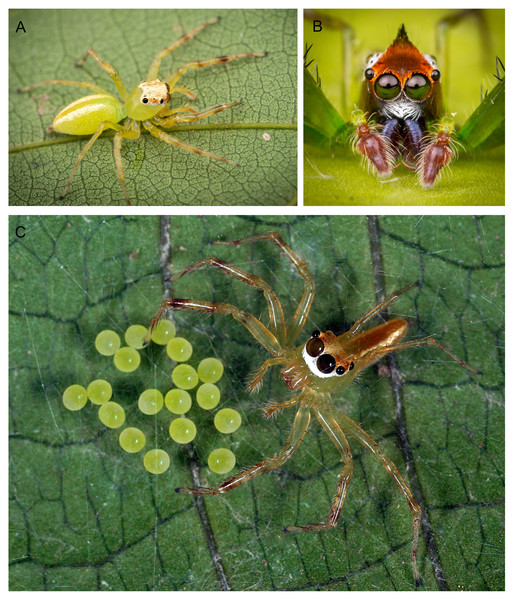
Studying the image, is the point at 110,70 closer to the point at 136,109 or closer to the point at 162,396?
the point at 136,109

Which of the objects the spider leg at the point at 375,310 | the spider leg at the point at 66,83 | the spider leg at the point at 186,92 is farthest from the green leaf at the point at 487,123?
the spider leg at the point at 66,83

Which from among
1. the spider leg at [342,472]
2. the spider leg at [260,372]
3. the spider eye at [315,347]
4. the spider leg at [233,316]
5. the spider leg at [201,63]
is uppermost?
the spider leg at [201,63]

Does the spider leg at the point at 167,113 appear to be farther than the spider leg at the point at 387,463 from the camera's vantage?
Yes

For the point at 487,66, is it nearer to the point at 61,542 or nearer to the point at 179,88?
the point at 179,88

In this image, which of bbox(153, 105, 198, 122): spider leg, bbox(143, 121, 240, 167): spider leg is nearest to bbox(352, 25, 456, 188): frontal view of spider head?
bbox(143, 121, 240, 167): spider leg

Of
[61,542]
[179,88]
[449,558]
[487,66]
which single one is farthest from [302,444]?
[487,66]

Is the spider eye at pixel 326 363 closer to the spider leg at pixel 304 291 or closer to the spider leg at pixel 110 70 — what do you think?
the spider leg at pixel 304 291
